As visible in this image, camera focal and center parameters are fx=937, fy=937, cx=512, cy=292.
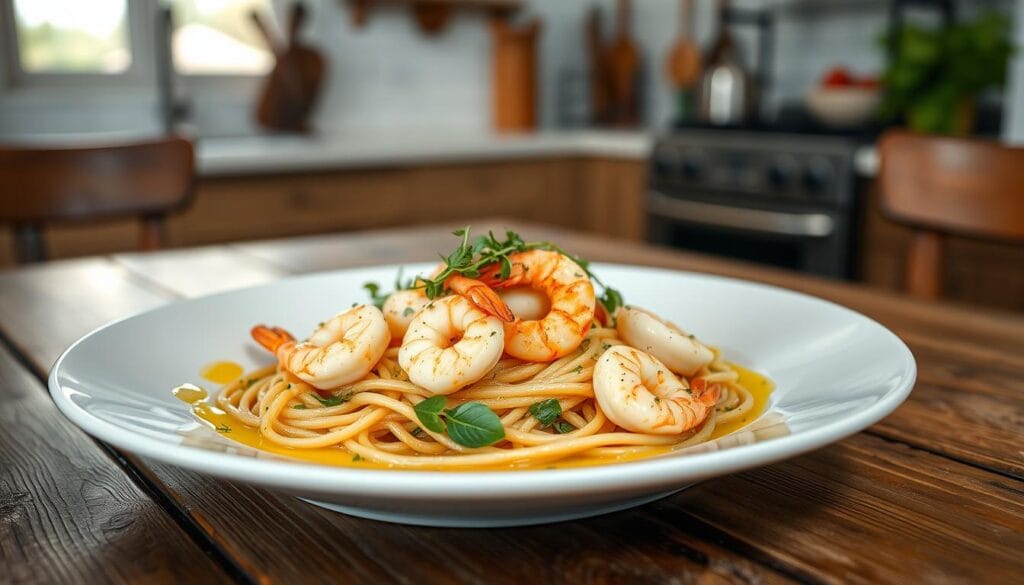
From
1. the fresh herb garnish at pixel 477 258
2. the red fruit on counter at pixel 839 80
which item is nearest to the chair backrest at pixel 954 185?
the fresh herb garnish at pixel 477 258

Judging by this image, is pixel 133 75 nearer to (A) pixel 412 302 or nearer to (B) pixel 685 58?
(B) pixel 685 58

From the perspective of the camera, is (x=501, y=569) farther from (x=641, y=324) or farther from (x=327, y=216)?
(x=327, y=216)

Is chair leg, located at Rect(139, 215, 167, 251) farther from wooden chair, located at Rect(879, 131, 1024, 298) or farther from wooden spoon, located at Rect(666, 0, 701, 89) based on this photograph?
wooden spoon, located at Rect(666, 0, 701, 89)

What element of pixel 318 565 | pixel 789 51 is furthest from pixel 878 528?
pixel 789 51

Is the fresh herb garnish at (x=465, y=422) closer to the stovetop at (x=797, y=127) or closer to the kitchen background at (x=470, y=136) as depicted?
the kitchen background at (x=470, y=136)

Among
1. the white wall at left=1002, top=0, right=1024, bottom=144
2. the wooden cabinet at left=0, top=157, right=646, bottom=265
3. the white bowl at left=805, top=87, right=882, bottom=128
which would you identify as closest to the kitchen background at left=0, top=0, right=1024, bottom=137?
the white wall at left=1002, top=0, right=1024, bottom=144

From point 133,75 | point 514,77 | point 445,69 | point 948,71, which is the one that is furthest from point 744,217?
point 133,75
